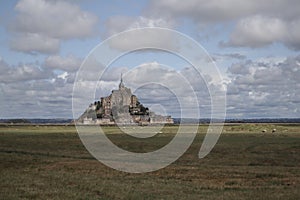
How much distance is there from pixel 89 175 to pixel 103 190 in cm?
796

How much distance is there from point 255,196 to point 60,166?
2190 cm

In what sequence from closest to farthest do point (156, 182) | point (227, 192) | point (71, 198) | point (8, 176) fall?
point (71, 198)
point (227, 192)
point (156, 182)
point (8, 176)

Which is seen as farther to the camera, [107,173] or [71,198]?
[107,173]

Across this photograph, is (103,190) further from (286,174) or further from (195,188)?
(286,174)

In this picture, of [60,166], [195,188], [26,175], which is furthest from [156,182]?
[60,166]

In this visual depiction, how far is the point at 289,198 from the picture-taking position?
26141 millimetres

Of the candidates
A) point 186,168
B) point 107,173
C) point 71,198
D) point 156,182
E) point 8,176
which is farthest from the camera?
point 186,168

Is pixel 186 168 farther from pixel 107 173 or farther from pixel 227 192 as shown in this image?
pixel 227 192

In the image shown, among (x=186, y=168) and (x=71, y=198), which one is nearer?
(x=71, y=198)

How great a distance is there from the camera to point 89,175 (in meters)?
36.6

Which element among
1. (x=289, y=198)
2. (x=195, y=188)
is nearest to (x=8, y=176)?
(x=195, y=188)

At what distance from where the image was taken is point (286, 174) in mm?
37438

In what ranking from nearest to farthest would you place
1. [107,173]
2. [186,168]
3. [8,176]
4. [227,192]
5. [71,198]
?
1. [71,198]
2. [227,192]
3. [8,176]
4. [107,173]
5. [186,168]

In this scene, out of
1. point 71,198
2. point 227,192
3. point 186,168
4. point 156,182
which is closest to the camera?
point 71,198
